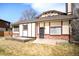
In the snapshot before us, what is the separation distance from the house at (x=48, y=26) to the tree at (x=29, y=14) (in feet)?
0.18

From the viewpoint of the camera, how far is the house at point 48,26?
314 cm

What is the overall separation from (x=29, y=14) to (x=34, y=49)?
58 cm

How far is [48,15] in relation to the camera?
10.5 feet

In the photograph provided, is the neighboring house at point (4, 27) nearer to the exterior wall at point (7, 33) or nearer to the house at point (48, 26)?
the exterior wall at point (7, 33)

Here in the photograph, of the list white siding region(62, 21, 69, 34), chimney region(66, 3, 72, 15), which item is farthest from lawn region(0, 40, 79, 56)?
chimney region(66, 3, 72, 15)

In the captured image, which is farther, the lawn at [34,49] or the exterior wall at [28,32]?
the exterior wall at [28,32]

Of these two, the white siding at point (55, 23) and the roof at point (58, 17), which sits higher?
the roof at point (58, 17)

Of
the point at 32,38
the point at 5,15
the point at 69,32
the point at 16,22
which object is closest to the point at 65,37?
the point at 69,32

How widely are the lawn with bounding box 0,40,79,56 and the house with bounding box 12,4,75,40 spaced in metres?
0.15

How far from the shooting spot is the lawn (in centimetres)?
314

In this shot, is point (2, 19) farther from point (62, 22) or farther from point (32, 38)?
point (62, 22)

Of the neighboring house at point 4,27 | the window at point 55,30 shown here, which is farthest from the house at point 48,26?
the neighboring house at point 4,27

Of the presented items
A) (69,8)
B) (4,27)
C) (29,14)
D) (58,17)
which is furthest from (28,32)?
(69,8)

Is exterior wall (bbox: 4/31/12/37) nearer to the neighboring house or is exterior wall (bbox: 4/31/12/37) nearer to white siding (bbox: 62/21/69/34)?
the neighboring house
